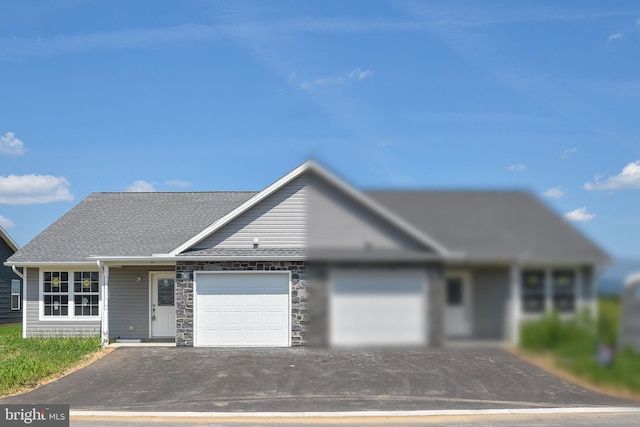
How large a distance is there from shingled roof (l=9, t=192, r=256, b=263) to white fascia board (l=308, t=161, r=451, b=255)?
33.6 m

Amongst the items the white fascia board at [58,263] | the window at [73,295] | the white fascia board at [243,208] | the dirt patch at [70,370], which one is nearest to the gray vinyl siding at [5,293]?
the window at [73,295]

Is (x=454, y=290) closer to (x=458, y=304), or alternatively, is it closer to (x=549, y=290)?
(x=458, y=304)

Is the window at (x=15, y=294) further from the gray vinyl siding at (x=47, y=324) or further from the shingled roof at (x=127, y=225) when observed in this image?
the gray vinyl siding at (x=47, y=324)

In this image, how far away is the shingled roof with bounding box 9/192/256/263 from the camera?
3566 cm

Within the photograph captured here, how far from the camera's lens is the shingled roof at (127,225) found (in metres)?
35.7

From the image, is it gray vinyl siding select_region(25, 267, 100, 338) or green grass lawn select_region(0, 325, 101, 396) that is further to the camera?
gray vinyl siding select_region(25, 267, 100, 338)

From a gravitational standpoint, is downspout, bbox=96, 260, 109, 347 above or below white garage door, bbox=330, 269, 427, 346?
below

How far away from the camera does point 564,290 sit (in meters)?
1.93

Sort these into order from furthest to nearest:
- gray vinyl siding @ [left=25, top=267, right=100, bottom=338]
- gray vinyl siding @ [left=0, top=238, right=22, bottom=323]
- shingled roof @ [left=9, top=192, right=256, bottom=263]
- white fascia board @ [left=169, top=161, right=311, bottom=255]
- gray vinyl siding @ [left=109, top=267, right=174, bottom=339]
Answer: gray vinyl siding @ [left=0, top=238, right=22, bottom=323] < shingled roof @ [left=9, top=192, right=256, bottom=263] < gray vinyl siding @ [left=109, top=267, right=174, bottom=339] < gray vinyl siding @ [left=25, top=267, right=100, bottom=338] < white fascia board @ [left=169, top=161, right=311, bottom=255]

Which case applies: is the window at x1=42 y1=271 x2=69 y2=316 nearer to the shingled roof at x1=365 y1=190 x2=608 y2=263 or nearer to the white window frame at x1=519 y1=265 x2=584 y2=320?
the shingled roof at x1=365 y1=190 x2=608 y2=263

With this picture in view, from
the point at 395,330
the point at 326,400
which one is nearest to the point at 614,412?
the point at 326,400

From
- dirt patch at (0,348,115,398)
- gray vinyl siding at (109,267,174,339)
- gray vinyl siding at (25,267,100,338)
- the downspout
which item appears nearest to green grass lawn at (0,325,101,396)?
dirt patch at (0,348,115,398)

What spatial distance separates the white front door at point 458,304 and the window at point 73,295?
1372 inches

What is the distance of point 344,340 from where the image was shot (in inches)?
87.6
